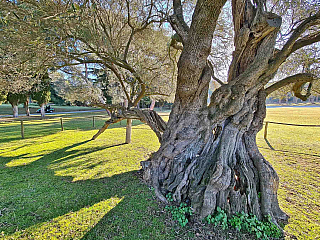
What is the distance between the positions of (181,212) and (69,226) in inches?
75.9

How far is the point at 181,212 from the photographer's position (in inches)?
112

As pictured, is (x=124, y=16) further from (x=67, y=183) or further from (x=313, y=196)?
(x=313, y=196)

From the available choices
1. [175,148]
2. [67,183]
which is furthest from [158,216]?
[67,183]

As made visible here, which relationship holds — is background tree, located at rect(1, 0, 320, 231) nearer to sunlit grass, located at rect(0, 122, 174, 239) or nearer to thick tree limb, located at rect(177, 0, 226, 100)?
thick tree limb, located at rect(177, 0, 226, 100)

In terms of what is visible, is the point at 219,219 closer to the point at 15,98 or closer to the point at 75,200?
the point at 75,200

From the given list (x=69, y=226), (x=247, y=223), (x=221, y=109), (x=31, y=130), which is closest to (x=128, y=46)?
(x=221, y=109)

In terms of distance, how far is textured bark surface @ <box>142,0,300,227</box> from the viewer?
286 centimetres

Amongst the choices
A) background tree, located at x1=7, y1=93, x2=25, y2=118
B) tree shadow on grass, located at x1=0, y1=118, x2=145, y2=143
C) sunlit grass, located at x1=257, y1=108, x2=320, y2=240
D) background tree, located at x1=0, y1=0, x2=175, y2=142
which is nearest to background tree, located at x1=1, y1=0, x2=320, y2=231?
sunlit grass, located at x1=257, y1=108, x2=320, y2=240

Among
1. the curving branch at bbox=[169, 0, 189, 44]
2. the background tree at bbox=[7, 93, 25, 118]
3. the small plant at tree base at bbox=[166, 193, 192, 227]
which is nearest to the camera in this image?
the small plant at tree base at bbox=[166, 193, 192, 227]

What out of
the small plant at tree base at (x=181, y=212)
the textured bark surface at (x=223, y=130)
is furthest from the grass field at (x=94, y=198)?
the textured bark surface at (x=223, y=130)

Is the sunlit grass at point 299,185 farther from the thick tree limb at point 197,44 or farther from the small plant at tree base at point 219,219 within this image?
the thick tree limb at point 197,44

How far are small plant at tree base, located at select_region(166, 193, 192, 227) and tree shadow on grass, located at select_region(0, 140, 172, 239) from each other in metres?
0.22

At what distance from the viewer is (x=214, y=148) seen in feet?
11.5

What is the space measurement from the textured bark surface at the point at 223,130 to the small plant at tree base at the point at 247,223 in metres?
0.11
